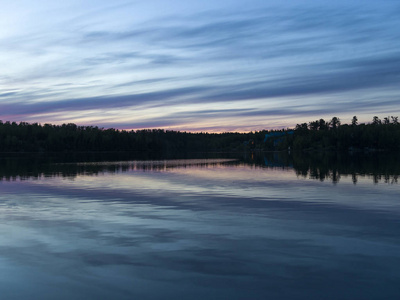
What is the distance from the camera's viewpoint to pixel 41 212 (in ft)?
72.5

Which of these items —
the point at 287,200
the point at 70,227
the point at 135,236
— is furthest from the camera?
the point at 287,200

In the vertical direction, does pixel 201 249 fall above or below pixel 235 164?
below

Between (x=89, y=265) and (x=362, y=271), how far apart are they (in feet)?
28.0

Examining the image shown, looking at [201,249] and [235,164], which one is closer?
[201,249]

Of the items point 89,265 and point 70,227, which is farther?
point 70,227

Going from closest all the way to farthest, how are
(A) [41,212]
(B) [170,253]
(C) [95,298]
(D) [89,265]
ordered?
1. (C) [95,298]
2. (D) [89,265]
3. (B) [170,253]
4. (A) [41,212]

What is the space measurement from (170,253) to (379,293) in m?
6.83

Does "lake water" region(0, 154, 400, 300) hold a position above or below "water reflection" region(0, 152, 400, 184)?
below

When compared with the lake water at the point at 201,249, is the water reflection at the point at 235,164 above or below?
above

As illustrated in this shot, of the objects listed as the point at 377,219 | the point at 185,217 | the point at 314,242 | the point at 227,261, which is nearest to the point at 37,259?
the point at 227,261

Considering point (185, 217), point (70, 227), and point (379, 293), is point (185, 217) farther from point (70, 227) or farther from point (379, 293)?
point (379, 293)

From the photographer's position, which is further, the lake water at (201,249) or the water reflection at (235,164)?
the water reflection at (235,164)

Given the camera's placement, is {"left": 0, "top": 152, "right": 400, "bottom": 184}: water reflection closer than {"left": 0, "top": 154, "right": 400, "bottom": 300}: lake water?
No

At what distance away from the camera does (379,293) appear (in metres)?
9.93
